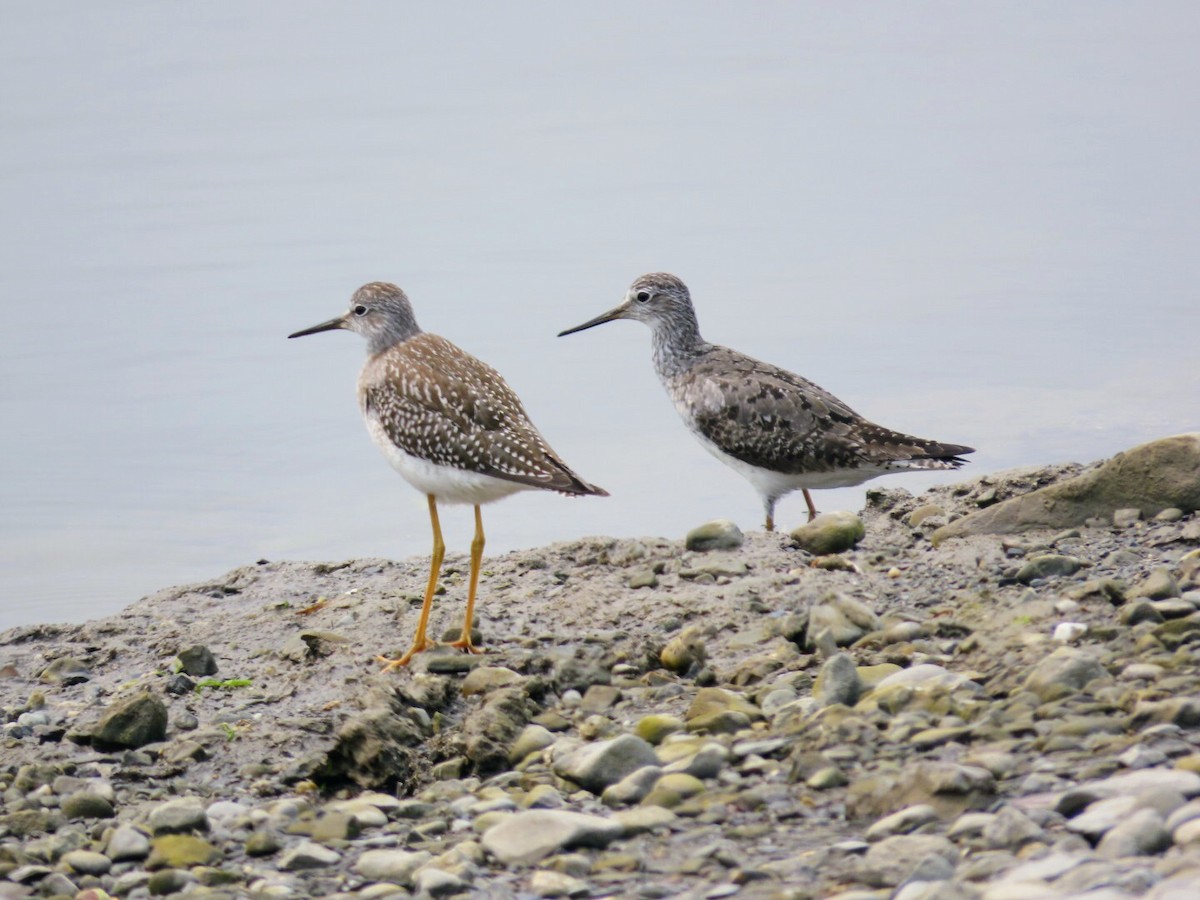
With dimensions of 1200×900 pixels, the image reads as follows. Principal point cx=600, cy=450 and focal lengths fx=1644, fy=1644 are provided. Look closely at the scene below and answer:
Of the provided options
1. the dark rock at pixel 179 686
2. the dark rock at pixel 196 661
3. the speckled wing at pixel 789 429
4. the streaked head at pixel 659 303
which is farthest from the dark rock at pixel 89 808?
the streaked head at pixel 659 303

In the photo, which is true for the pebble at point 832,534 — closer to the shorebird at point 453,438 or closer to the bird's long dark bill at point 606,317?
the shorebird at point 453,438

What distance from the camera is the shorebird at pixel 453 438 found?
8.35 m

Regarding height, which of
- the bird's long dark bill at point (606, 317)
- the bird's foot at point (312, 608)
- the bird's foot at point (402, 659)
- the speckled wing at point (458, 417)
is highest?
the bird's long dark bill at point (606, 317)

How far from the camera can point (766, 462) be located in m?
10.8

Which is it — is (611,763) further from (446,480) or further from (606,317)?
(606,317)

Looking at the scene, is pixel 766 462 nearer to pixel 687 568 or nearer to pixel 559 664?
pixel 687 568

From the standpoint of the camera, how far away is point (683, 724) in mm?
6391

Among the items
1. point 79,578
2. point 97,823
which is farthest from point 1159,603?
point 79,578

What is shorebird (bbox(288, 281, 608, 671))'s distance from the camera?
835cm

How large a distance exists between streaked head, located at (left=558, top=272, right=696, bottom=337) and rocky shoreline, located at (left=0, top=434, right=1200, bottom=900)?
113 inches

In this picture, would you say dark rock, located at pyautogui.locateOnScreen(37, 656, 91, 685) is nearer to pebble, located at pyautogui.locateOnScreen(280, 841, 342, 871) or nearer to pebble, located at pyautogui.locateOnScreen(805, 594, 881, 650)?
pebble, located at pyautogui.locateOnScreen(280, 841, 342, 871)

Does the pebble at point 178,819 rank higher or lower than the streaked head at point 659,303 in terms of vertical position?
lower

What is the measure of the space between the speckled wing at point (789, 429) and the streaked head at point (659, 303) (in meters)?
0.86

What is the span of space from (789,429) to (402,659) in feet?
12.2
